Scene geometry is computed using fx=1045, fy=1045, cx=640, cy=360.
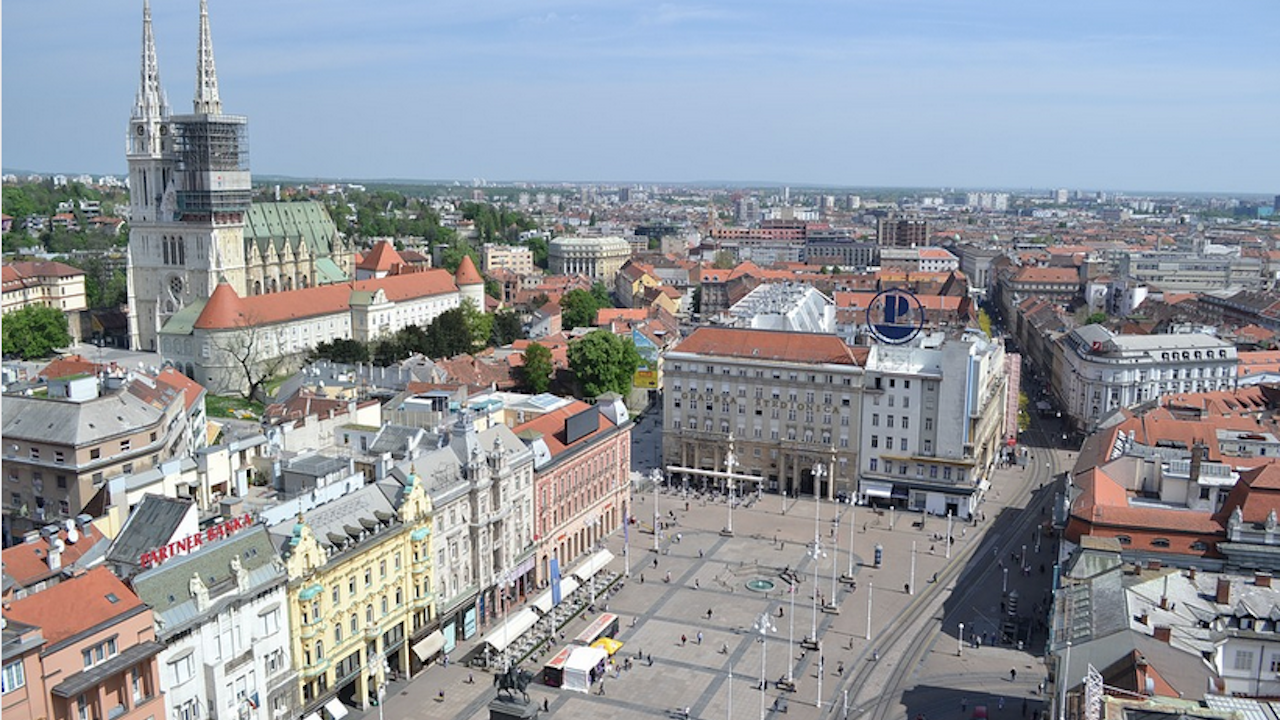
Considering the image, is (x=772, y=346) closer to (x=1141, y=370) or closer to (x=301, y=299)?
(x=1141, y=370)

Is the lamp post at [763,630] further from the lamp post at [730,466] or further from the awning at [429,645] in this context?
the lamp post at [730,466]

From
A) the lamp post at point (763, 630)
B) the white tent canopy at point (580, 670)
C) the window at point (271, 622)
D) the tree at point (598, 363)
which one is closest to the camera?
the window at point (271, 622)

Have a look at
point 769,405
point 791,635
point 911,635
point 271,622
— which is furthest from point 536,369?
point 271,622

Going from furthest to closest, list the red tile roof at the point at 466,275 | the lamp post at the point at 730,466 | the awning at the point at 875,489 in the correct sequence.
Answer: the red tile roof at the point at 466,275 → the awning at the point at 875,489 → the lamp post at the point at 730,466

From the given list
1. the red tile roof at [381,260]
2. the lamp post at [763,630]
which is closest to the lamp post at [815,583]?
the lamp post at [763,630]

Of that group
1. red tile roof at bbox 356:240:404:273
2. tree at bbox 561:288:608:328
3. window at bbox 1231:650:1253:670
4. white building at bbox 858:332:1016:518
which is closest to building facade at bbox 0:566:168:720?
window at bbox 1231:650:1253:670

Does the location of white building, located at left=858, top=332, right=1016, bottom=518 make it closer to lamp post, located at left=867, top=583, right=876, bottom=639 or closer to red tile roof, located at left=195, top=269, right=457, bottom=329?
lamp post, located at left=867, top=583, right=876, bottom=639
